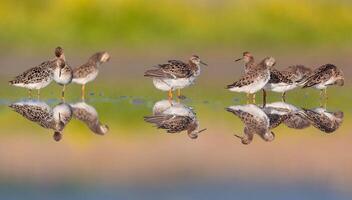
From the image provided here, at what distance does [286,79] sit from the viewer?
77.0ft

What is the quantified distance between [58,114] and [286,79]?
19.9 ft

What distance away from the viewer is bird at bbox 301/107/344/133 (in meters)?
18.5

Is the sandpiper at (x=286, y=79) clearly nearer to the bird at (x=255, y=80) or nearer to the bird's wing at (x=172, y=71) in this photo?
the bird at (x=255, y=80)

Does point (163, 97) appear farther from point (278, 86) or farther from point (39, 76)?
point (39, 76)

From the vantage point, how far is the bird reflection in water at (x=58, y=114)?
720 inches

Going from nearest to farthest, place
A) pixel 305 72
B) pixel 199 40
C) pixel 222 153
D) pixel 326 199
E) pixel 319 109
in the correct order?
pixel 326 199
pixel 222 153
pixel 319 109
pixel 305 72
pixel 199 40

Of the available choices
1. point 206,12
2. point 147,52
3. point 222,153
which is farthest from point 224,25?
point 222,153

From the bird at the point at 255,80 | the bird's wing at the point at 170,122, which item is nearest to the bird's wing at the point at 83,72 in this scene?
the bird at the point at 255,80

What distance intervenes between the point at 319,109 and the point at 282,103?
5.16 ft

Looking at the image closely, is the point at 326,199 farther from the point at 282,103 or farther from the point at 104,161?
the point at 282,103

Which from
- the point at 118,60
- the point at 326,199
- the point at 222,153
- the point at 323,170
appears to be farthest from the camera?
the point at 118,60

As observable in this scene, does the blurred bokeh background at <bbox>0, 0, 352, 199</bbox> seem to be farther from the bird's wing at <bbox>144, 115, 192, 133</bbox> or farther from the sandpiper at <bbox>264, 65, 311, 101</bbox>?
the sandpiper at <bbox>264, 65, 311, 101</bbox>

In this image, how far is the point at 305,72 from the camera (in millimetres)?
24469

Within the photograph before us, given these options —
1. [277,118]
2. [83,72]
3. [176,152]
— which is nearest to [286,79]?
[277,118]
